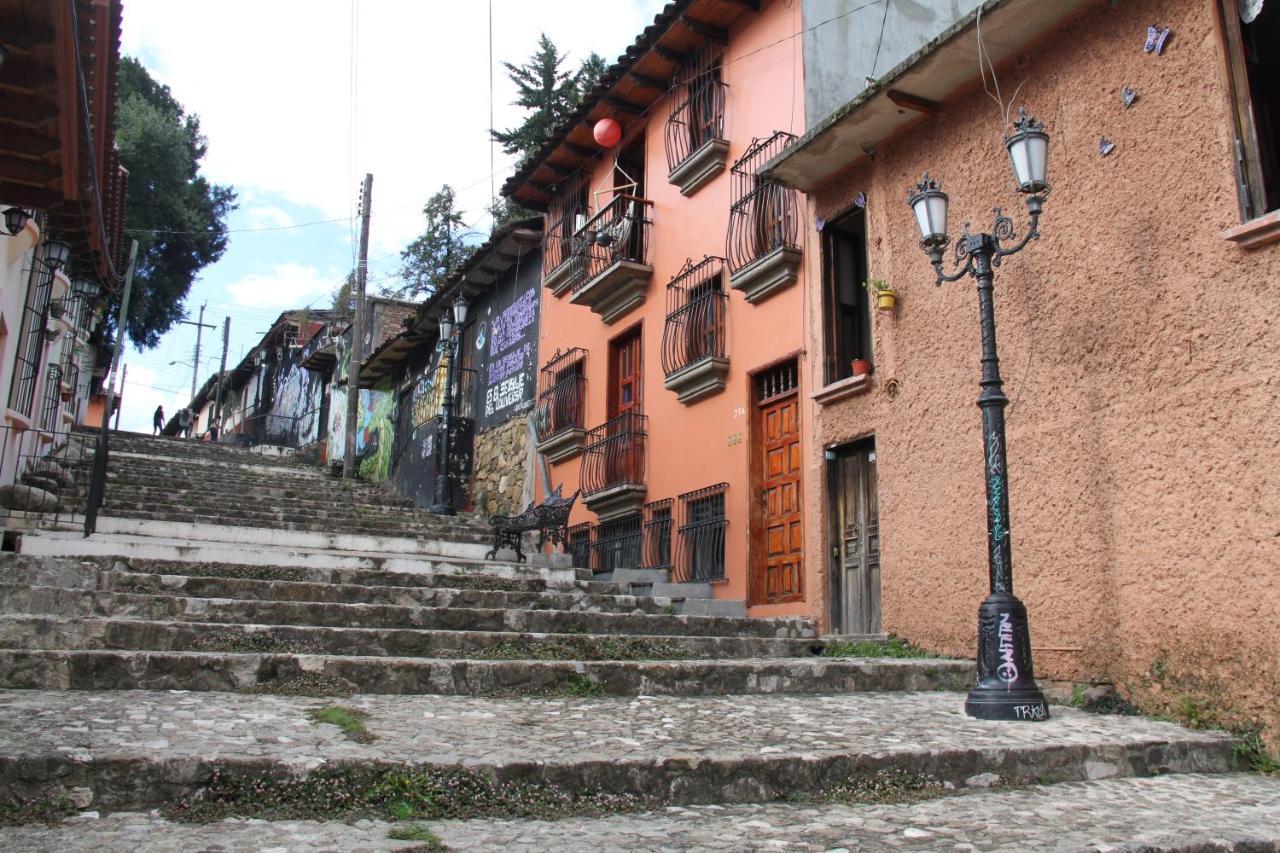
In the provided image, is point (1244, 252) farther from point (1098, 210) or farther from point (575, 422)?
point (575, 422)

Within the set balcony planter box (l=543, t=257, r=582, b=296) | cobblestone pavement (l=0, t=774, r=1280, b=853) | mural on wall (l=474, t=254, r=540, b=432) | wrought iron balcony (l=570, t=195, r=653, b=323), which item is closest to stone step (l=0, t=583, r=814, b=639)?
cobblestone pavement (l=0, t=774, r=1280, b=853)

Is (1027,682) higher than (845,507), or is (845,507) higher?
(845,507)

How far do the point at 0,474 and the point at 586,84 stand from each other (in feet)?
57.5

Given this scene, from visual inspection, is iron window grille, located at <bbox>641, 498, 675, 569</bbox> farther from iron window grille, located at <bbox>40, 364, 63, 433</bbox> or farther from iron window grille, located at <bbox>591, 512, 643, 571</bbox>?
iron window grille, located at <bbox>40, 364, 63, 433</bbox>

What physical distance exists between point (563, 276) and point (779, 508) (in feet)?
19.4

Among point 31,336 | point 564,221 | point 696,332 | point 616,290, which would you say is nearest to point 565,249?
point 564,221

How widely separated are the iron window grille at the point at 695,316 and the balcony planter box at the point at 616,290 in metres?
0.70

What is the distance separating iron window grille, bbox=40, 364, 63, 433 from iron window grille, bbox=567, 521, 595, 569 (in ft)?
22.5

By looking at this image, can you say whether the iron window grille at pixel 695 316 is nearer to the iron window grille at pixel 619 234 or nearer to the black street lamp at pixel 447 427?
the iron window grille at pixel 619 234

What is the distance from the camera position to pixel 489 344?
55.0 ft

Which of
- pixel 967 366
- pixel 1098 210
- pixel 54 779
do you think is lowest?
pixel 54 779

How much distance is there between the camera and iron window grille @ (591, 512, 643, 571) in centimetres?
1149

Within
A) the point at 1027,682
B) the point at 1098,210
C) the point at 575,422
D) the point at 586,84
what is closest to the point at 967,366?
the point at 1098,210

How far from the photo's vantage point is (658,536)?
11.0 meters
